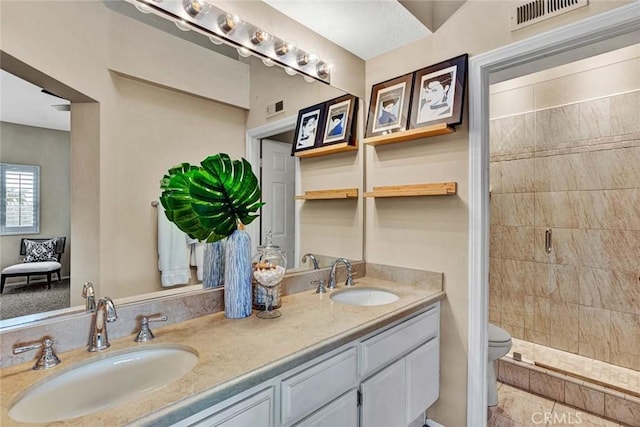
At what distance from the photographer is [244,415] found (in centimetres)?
90

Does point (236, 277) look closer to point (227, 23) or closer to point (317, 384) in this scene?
point (317, 384)

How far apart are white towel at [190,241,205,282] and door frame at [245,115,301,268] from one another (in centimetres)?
24

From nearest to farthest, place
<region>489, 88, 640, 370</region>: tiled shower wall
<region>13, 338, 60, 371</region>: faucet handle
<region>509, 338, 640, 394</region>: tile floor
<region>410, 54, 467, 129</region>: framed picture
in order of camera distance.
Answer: <region>13, 338, 60, 371</region>: faucet handle
<region>410, 54, 467, 129</region>: framed picture
<region>509, 338, 640, 394</region>: tile floor
<region>489, 88, 640, 370</region>: tiled shower wall

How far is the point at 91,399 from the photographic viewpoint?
932 millimetres

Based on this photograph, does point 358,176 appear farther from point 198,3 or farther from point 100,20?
point 100,20

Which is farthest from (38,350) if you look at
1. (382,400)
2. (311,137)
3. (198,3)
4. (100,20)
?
(311,137)

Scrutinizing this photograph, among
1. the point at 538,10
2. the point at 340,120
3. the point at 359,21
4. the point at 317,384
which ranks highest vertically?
the point at 359,21

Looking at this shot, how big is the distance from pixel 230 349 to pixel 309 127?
4.63 ft

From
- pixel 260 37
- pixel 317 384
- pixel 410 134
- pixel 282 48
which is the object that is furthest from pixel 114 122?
pixel 410 134

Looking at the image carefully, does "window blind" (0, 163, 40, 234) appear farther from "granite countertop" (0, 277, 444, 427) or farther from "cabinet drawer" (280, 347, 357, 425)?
"cabinet drawer" (280, 347, 357, 425)

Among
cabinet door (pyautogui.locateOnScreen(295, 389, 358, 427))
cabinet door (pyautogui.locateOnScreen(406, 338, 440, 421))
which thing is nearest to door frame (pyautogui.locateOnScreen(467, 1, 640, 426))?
cabinet door (pyautogui.locateOnScreen(406, 338, 440, 421))

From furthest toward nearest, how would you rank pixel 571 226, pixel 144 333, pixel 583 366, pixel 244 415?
pixel 571 226 < pixel 583 366 < pixel 144 333 < pixel 244 415

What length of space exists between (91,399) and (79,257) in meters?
0.46

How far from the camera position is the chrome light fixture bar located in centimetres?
135
